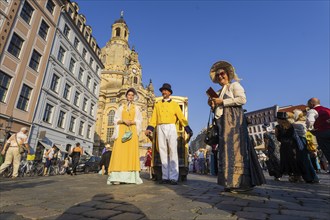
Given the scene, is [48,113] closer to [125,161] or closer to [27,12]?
[27,12]

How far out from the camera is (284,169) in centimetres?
623

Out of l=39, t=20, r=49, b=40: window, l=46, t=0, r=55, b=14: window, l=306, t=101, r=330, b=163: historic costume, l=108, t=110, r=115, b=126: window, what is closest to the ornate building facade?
l=108, t=110, r=115, b=126: window

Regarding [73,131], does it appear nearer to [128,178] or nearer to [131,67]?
[128,178]

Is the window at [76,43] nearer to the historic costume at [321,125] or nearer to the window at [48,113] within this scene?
the window at [48,113]

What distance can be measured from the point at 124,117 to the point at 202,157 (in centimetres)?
1094

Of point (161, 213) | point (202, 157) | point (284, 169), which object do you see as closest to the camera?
point (161, 213)

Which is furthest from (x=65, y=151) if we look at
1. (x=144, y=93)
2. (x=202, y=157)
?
(x=144, y=93)

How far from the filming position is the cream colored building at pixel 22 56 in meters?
15.0

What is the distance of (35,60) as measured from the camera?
18.3 m

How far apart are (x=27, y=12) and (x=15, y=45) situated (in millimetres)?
3249

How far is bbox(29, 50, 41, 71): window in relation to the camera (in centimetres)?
1794

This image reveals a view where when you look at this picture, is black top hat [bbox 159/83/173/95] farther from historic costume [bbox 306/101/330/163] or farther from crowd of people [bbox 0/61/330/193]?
historic costume [bbox 306/101/330/163]

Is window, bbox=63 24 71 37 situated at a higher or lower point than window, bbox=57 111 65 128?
higher

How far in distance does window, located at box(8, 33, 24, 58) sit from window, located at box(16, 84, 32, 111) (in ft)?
8.49
